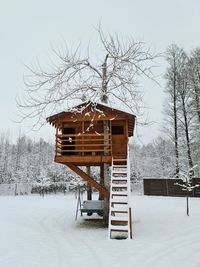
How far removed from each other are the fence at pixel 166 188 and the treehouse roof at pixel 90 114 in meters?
12.3

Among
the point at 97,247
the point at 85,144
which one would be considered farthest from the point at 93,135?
the point at 97,247

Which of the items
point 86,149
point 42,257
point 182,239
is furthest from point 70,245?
point 86,149

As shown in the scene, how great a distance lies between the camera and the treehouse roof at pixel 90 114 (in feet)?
36.7

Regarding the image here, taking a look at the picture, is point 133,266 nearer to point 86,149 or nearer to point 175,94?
point 86,149

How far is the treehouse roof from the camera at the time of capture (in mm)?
11185

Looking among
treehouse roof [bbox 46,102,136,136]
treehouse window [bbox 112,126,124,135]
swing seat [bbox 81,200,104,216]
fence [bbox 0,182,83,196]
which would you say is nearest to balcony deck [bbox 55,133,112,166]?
treehouse roof [bbox 46,102,136,136]

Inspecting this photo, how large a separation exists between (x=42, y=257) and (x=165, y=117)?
1981 cm

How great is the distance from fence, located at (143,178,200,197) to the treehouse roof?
40.3 feet

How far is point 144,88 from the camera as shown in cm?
1188

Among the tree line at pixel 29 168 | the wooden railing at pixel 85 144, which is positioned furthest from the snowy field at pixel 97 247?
the tree line at pixel 29 168

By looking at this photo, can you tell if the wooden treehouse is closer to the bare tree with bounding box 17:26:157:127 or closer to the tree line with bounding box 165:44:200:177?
the bare tree with bounding box 17:26:157:127

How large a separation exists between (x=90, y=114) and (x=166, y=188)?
556 inches

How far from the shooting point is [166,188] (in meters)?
22.5

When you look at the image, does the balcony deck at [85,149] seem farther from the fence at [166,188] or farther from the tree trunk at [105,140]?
the fence at [166,188]
